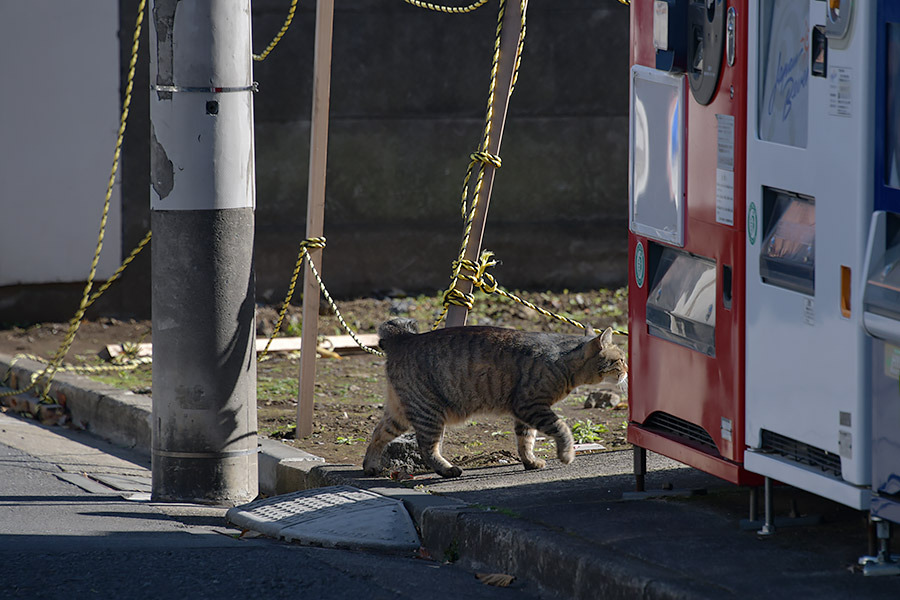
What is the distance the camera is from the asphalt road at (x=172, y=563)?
4.55 meters

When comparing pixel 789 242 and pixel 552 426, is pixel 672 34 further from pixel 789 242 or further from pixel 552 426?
pixel 552 426

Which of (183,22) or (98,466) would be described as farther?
(98,466)

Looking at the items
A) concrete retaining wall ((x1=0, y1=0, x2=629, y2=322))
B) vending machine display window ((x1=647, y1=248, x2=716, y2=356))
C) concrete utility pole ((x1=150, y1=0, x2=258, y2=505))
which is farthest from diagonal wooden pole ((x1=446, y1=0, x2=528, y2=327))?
concrete retaining wall ((x1=0, y1=0, x2=629, y2=322))

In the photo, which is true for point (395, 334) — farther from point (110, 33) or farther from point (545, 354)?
point (110, 33)

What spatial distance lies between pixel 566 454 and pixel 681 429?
3.66ft

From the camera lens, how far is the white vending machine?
3.99 metres

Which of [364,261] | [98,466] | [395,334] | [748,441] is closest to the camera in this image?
[748,441]

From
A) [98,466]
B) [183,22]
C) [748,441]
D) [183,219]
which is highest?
[183,22]

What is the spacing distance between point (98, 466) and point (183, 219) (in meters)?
1.89

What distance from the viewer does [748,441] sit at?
15.0ft

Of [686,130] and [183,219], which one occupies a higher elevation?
[686,130]

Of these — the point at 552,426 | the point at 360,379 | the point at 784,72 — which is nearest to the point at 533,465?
the point at 552,426

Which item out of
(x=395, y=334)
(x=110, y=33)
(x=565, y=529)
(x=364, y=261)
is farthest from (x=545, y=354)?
(x=110, y=33)

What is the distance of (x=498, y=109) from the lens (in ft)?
21.2
